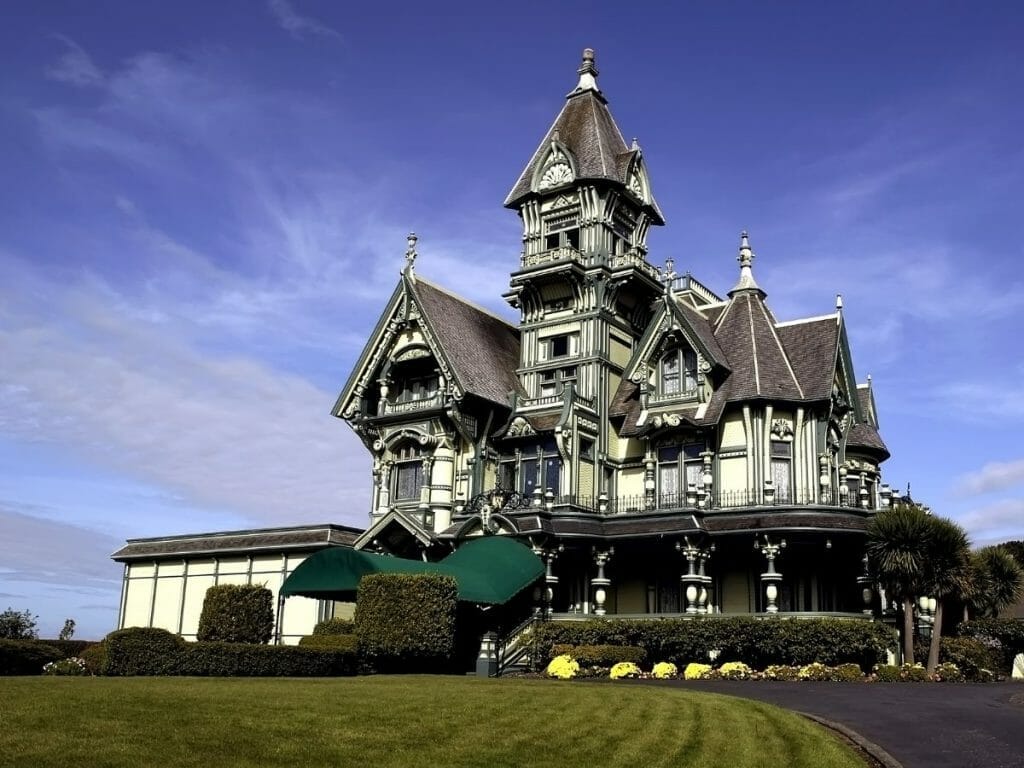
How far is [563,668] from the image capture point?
1320 inches

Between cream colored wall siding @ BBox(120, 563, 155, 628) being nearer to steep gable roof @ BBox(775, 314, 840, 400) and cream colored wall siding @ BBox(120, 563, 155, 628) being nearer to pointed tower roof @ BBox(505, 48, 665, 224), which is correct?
pointed tower roof @ BBox(505, 48, 665, 224)

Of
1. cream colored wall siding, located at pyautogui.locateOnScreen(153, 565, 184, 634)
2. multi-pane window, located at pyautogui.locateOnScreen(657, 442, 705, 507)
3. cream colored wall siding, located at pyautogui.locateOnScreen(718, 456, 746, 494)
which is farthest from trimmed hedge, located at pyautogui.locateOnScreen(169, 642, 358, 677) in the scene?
cream colored wall siding, located at pyautogui.locateOnScreen(153, 565, 184, 634)

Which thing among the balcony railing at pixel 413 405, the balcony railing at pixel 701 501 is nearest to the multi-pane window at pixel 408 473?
the balcony railing at pixel 413 405

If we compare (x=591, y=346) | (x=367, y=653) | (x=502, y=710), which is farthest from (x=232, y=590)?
(x=502, y=710)

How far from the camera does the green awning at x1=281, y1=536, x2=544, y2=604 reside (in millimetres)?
34000

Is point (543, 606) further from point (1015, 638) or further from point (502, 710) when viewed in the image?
point (502, 710)

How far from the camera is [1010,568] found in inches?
1626

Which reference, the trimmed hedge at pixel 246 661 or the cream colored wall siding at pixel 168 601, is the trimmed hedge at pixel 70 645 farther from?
the trimmed hedge at pixel 246 661

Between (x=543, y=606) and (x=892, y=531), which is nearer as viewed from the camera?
(x=892, y=531)

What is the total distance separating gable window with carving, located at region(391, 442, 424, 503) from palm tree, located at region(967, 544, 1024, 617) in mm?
22535

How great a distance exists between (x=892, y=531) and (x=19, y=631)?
37207 mm

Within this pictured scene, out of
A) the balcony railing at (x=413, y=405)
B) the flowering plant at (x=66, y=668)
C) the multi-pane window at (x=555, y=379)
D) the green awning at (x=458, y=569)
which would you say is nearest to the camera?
the flowering plant at (x=66, y=668)

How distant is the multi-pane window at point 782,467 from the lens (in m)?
40.9

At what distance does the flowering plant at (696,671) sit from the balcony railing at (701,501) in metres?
6.73
